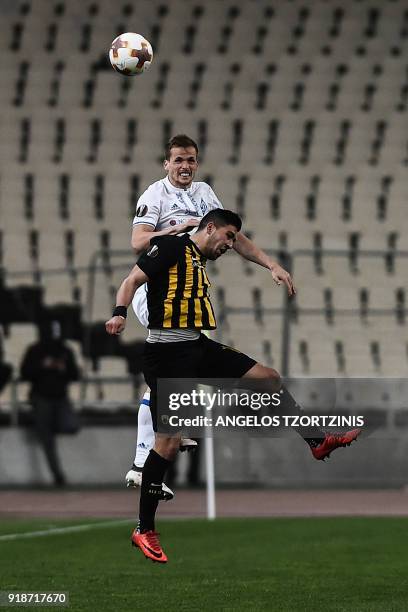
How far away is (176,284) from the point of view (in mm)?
6844

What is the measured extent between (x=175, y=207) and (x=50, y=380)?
7564mm

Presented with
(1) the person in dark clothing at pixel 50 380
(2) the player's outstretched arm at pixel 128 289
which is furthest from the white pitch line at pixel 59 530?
(2) the player's outstretched arm at pixel 128 289

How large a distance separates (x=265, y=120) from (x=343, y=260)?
214 inches

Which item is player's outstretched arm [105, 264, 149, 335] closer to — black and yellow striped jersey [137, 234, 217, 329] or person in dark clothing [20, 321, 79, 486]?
black and yellow striped jersey [137, 234, 217, 329]

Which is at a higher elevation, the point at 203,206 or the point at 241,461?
the point at 203,206

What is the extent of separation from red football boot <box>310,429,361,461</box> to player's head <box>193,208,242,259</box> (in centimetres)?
111

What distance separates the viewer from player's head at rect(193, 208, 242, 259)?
6.80 metres

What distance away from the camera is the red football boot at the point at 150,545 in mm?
6910

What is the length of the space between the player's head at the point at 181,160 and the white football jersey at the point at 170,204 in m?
0.09

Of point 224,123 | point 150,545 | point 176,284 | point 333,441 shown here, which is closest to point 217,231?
point 176,284

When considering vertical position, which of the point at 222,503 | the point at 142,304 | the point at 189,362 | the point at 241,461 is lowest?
the point at 222,503

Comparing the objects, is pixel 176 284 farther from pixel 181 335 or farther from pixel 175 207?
pixel 175 207

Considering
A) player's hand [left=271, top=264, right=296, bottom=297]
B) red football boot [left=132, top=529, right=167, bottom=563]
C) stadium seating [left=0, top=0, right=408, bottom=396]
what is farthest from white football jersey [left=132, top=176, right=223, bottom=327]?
stadium seating [left=0, top=0, right=408, bottom=396]

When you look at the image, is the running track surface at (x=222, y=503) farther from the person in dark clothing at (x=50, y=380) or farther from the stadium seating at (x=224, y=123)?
the stadium seating at (x=224, y=123)
